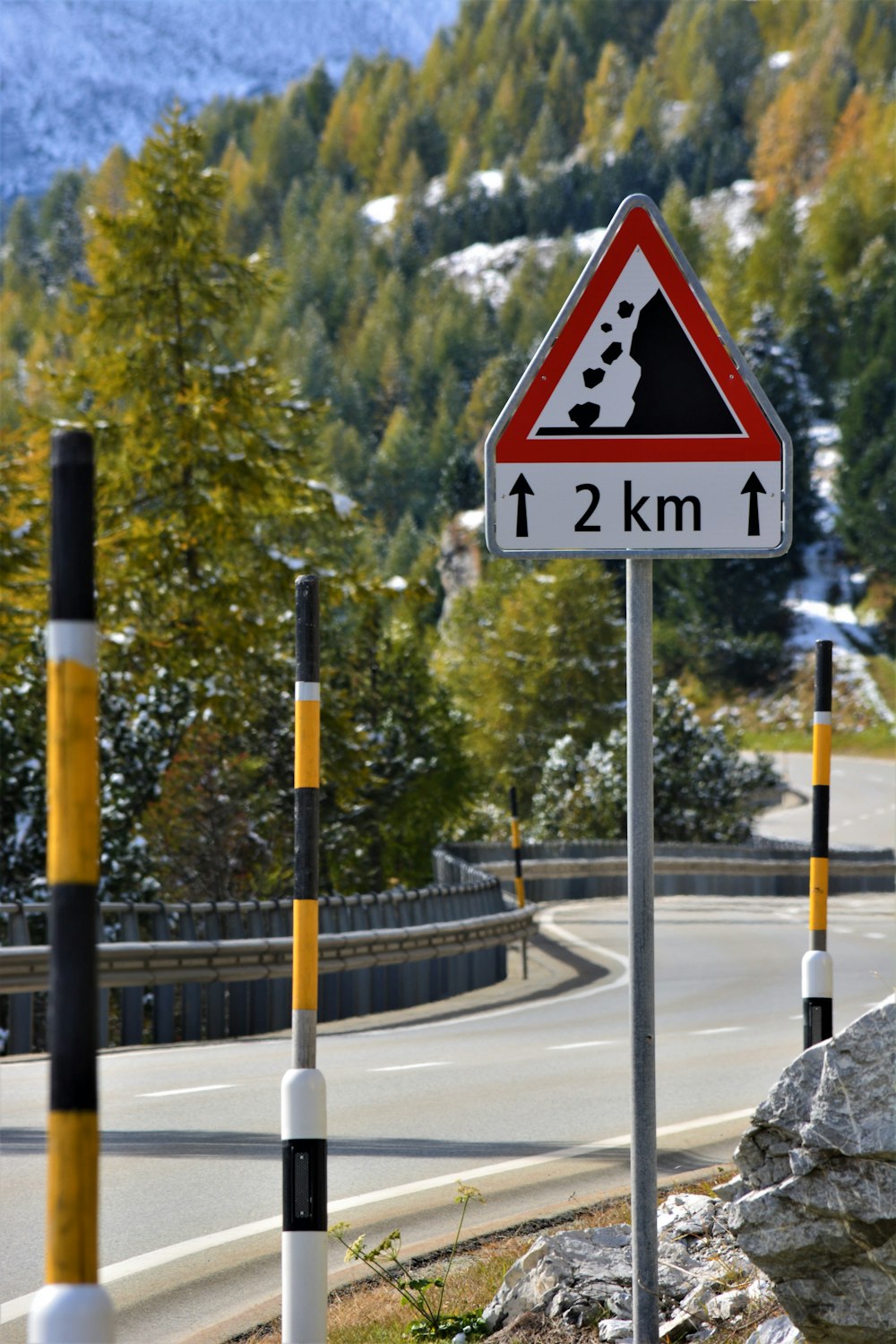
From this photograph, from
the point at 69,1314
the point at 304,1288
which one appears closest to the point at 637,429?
the point at 304,1288

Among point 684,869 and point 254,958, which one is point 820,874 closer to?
point 254,958

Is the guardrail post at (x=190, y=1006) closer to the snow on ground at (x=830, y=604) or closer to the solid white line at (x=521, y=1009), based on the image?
the solid white line at (x=521, y=1009)

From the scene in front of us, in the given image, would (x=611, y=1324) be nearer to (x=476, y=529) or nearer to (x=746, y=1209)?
(x=746, y=1209)

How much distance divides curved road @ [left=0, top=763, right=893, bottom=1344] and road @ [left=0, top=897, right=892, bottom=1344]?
0.06 ft

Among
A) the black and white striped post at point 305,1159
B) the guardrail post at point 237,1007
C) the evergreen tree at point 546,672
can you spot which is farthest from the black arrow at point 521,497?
the evergreen tree at point 546,672

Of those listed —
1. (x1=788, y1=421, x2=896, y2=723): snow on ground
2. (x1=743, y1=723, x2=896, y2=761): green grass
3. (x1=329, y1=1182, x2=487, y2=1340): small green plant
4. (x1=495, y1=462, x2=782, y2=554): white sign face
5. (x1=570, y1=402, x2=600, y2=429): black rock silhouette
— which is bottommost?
(x1=329, y1=1182, x2=487, y2=1340): small green plant

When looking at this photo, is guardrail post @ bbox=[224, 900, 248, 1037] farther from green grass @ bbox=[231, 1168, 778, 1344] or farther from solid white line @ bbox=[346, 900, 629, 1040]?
green grass @ bbox=[231, 1168, 778, 1344]

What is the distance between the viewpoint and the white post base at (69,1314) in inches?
97.3

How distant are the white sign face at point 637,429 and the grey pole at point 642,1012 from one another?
0.68 ft

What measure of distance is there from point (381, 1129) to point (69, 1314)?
266 inches

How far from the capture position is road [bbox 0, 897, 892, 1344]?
631 centimetres

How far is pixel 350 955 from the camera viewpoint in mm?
14891

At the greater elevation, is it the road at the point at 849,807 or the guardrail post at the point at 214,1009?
the road at the point at 849,807

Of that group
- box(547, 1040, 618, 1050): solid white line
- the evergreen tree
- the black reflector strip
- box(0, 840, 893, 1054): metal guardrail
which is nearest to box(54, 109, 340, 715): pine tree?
box(0, 840, 893, 1054): metal guardrail
